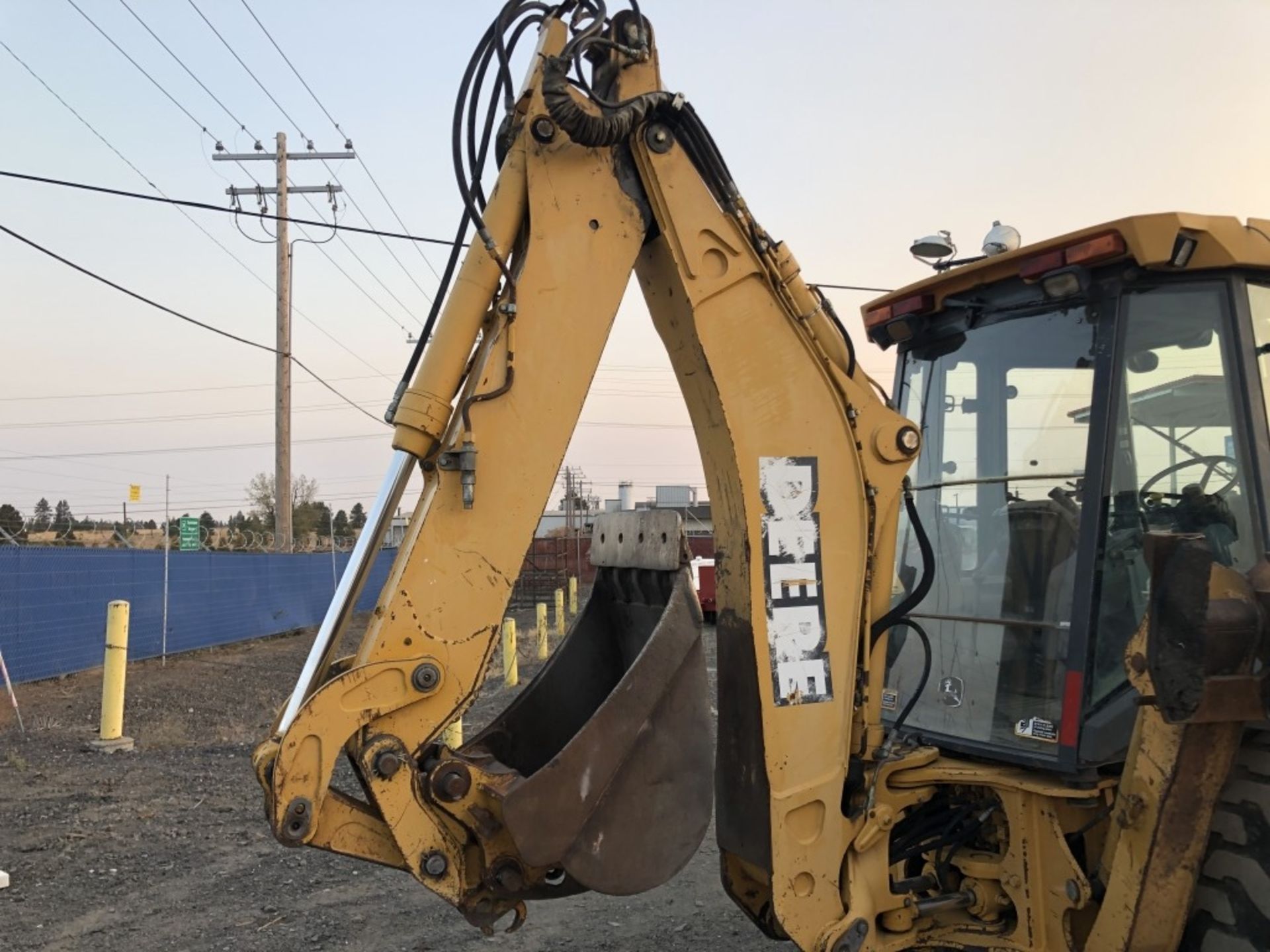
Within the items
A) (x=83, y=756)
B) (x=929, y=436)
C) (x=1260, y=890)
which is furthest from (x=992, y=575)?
(x=83, y=756)

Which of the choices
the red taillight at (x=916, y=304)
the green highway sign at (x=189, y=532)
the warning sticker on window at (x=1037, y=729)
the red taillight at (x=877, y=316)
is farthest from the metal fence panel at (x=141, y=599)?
the warning sticker on window at (x=1037, y=729)

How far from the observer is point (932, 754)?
342 centimetres

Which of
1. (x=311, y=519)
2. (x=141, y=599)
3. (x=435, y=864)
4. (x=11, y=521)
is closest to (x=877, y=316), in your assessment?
(x=435, y=864)

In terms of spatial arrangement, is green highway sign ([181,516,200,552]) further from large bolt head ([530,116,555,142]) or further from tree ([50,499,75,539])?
large bolt head ([530,116,555,142])

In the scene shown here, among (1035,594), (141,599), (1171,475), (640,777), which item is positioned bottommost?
(141,599)

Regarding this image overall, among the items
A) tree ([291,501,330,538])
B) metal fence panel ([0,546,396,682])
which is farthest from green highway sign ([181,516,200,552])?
tree ([291,501,330,538])

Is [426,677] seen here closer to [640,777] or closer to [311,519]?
[640,777]

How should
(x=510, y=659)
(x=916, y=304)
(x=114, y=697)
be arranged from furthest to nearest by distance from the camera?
(x=510, y=659)
(x=114, y=697)
(x=916, y=304)

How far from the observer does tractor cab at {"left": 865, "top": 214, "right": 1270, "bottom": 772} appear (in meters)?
3.18

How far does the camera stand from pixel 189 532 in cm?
1741

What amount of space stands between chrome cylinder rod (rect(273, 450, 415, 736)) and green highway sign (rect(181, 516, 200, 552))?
50.1 feet

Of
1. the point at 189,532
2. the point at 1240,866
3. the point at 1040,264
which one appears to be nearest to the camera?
the point at 1240,866

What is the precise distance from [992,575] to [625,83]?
200 centimetres

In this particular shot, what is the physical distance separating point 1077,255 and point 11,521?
76.6 ft
